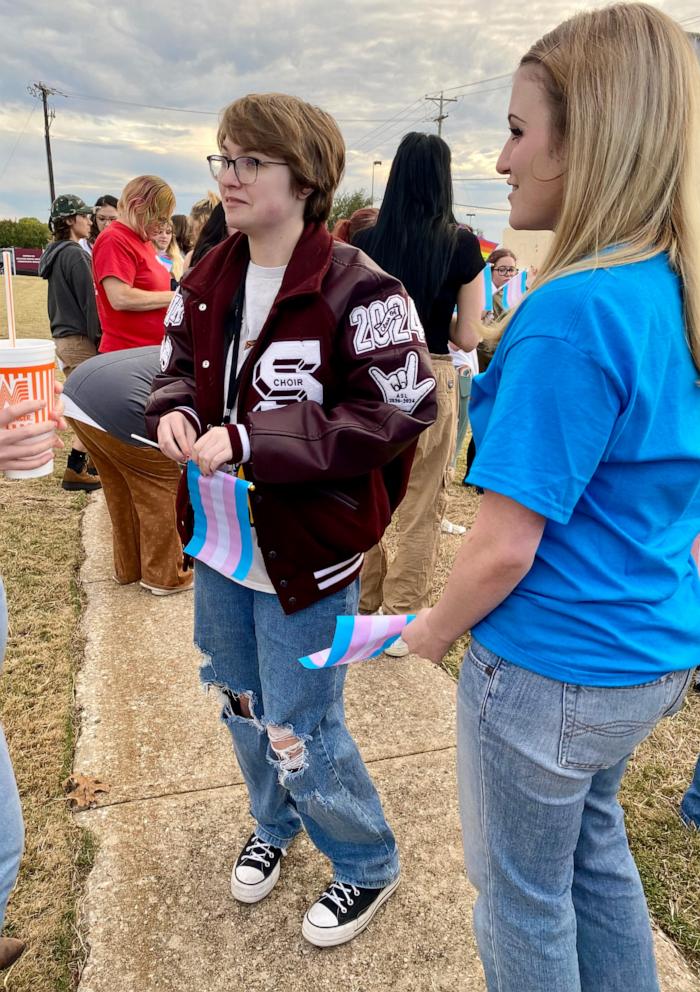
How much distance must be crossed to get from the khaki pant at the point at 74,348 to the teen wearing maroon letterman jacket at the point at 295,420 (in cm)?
415

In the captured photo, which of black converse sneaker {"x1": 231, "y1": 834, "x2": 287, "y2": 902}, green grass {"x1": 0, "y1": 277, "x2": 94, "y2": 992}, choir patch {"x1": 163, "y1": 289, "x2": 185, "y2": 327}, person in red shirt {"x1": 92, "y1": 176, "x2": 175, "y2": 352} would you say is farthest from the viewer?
person in red shirt {"x1": 92, "y1": 176, "x2": 175, "y2": 352}

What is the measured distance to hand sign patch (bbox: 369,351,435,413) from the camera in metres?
1.65

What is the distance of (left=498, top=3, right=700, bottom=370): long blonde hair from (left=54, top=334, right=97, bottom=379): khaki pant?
5.26 meters

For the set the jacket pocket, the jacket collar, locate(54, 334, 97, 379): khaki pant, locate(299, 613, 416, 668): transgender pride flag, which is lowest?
locate(54, 334, 97, 379): khaki pant

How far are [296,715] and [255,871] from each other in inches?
26.8

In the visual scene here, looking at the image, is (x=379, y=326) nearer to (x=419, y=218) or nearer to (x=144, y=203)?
(x=419, y=218)

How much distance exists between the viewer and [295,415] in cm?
159

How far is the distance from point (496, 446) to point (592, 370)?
0.59 feet

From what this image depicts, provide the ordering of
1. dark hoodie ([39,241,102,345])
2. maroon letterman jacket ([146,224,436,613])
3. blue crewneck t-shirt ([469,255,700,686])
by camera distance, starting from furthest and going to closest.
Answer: dark hoodie ([39,241,102,345]) < maroon letterman jacket ([146,224,436,613]) < blue crewneck t-shirt ([469,255,700,686])

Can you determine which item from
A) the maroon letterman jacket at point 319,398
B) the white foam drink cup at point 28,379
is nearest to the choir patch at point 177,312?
the maroon letterman jacket at point 319,398

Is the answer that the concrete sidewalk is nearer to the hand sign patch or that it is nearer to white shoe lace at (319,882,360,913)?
white shoe lace at (319,882,360,913)

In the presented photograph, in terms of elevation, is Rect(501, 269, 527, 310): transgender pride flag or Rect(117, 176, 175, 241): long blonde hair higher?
Rect(117, 176, 175, 241): long blonde hair

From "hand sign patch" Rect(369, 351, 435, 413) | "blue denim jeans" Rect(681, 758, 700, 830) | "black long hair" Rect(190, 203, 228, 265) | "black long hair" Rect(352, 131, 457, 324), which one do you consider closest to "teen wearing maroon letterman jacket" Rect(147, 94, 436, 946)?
"hand sign patch" Rect(369, 351, 435, 413)

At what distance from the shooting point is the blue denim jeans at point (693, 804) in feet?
8.20
